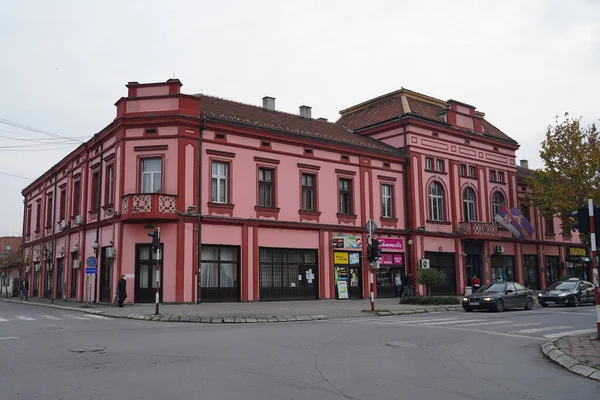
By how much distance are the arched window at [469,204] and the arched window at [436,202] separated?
2587mm

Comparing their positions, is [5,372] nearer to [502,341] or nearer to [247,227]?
[502,341]

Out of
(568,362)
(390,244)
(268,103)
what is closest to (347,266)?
(390,244)

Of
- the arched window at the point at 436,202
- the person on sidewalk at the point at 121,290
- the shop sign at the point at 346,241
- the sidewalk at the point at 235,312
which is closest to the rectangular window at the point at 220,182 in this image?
the sidewalk at the point at 235,312

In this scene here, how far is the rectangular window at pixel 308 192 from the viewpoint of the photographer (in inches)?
1227

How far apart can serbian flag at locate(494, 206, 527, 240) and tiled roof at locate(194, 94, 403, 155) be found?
30.7 feet

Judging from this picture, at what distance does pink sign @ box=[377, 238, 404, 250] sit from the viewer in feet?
110

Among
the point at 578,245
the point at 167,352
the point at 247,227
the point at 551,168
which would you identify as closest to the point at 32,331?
the point at 167,352

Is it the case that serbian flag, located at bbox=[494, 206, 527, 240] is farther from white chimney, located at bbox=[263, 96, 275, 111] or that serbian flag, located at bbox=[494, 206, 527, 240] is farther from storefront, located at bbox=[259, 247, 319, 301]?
white chimney, located at bbox=[263, 96, 275, 111]

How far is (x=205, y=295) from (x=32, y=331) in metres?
12.5

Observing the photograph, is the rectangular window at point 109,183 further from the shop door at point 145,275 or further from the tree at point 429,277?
the tree at point 429,277

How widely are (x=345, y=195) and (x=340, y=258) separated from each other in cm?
403

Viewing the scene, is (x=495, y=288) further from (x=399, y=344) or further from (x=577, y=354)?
(x=577, y=354)

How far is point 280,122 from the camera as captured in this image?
32.9 m

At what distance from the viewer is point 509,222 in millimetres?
38750
